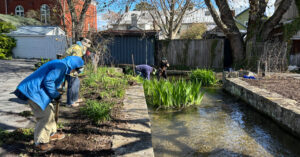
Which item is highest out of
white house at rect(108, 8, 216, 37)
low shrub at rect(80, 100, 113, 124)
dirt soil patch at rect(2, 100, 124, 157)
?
white house at rect(108, 8, 216, 37)

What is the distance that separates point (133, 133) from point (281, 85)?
6083mm

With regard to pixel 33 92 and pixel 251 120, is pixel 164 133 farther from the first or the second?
pixel 33 92

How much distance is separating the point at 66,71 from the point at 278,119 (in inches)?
184

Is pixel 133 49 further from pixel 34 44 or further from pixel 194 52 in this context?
pixel 34 44

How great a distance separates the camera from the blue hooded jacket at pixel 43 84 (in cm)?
306

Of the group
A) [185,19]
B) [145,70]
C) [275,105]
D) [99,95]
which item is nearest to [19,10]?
[185,19]

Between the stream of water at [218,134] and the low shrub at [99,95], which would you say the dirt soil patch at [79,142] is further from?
the stream of water at [218,134]

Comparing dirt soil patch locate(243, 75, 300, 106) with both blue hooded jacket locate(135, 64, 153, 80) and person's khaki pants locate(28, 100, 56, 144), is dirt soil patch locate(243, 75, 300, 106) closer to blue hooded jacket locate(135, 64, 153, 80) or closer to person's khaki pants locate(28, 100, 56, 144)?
blue hooded jacket locate(135, 64, 153, 80)

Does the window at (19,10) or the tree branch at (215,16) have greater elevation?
the window at (19,10)

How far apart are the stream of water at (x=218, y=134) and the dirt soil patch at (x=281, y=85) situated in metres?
0.94

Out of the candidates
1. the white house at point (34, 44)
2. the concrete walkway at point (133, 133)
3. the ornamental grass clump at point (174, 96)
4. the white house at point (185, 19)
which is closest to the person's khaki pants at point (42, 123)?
the concrete walkway at point (133, 133)

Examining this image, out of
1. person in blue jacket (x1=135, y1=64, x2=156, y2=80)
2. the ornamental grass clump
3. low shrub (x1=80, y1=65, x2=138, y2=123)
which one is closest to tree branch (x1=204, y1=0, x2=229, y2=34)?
person in blue jacket (x1=135, y1=64, x2=156, y2=80)

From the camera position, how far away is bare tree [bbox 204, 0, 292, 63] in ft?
39.8

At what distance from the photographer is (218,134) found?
16.5 feet
